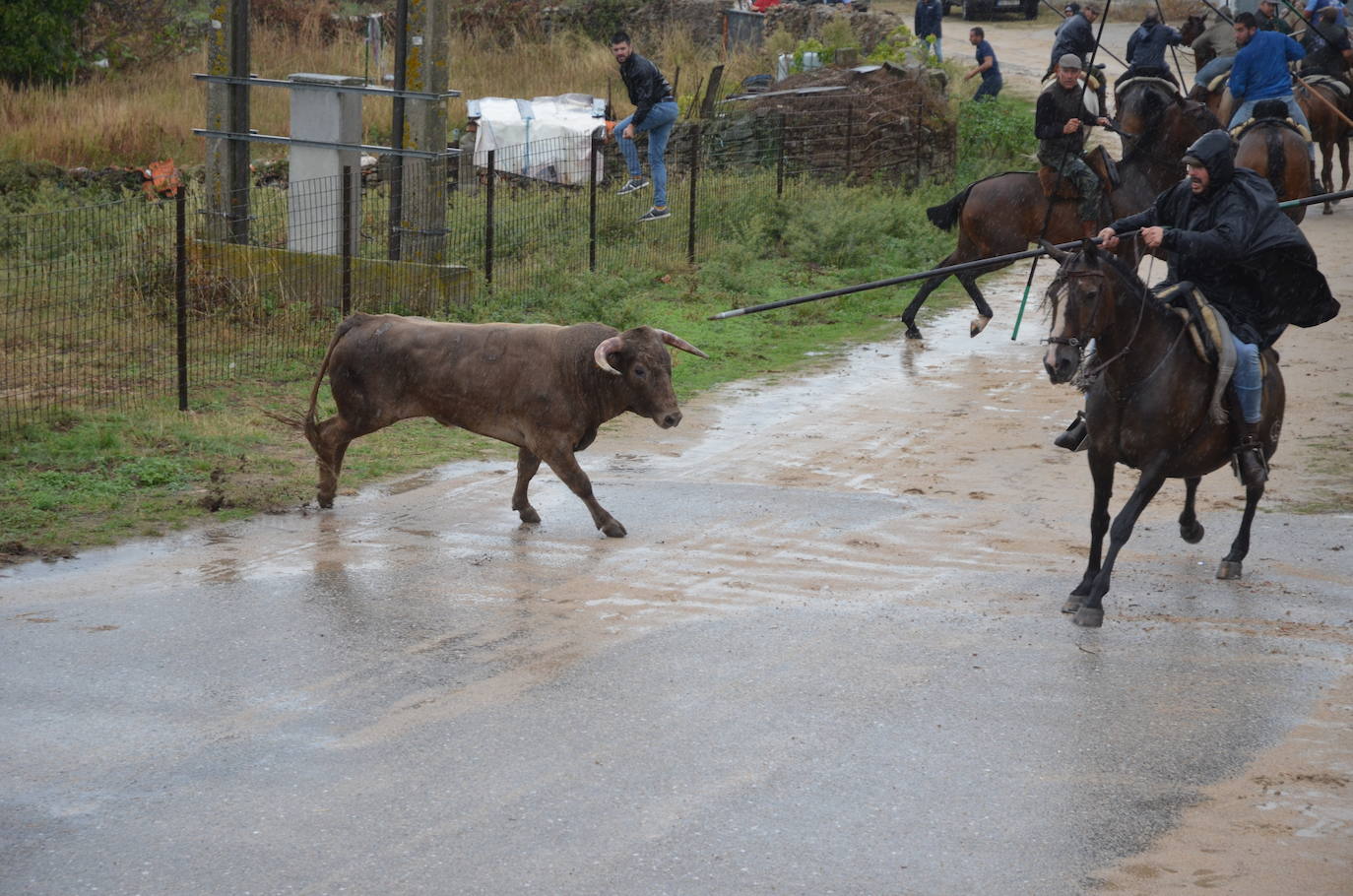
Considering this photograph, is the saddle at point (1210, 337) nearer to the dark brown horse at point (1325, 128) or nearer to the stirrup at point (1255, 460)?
the stirrup at point (1255, 460)

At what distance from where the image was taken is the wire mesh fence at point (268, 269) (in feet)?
42.5

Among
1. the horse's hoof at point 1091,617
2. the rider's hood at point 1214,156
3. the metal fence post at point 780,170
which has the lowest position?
the horse's hoof at point 1091,617

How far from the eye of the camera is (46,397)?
1200cm

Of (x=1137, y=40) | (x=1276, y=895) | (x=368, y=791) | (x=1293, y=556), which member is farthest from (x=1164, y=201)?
(x=1137, y=40)

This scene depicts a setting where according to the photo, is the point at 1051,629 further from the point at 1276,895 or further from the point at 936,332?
the point at 936,332

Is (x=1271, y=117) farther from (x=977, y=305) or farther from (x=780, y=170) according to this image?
(x=780, y=170)

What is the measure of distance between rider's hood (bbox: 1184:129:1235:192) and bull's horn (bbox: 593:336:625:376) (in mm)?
3467

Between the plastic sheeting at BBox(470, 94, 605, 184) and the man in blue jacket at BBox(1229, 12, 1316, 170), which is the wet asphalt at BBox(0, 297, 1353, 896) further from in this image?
the plastic sheeting at BBox(470, 94, 605, 184)

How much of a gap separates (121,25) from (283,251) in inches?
719

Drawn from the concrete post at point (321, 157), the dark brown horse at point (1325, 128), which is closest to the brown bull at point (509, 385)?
the concrete post at point (321, 157)

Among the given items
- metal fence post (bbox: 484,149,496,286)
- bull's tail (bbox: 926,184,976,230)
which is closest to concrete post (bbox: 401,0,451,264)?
metal fence post (bbox: 484,149,496,286)

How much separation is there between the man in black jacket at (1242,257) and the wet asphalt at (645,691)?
123 centimetres

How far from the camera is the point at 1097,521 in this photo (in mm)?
8484

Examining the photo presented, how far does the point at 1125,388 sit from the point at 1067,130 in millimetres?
8106
